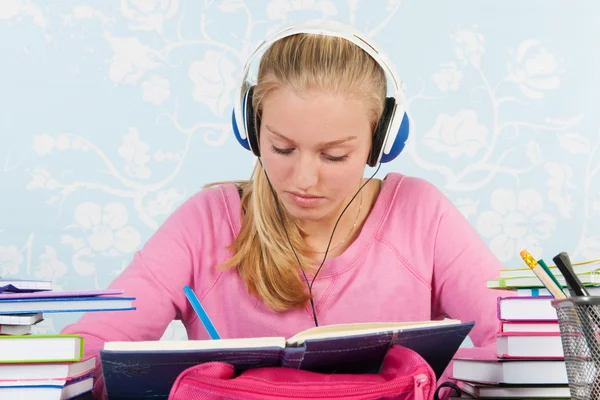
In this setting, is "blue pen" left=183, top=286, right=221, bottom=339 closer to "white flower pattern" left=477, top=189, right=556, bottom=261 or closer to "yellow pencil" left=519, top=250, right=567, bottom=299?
"yellow pencil" left=519, top=250, right=567, bottom=299

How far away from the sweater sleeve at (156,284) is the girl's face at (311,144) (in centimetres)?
32

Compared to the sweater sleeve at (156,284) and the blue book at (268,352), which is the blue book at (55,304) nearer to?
the blue book at (268,352)

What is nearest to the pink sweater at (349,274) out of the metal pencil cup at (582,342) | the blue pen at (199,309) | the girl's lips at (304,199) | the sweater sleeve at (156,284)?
the sweater sleeve at (156,284)

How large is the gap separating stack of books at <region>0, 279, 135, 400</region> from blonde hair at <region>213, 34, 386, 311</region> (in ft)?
1.75

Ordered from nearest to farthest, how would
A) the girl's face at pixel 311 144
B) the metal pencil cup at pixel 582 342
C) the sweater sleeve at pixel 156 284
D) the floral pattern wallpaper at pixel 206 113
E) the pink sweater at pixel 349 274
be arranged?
the metal pencil cup at pixel 582 342
the girl's face at pixel 311 144
the sweater sleeve at pixel 156 284
the pink sweater at pixel 349 274
the floral pattern wallpaper at pixel 206 113

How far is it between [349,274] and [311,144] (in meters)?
0.38

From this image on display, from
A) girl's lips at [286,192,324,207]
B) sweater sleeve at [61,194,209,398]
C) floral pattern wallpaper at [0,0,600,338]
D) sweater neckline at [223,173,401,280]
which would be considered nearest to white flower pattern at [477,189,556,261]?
floral pattern wallpaper at [0,0,600,338]

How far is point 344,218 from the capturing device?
5.30 feet

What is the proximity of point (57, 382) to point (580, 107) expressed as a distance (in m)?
2.22

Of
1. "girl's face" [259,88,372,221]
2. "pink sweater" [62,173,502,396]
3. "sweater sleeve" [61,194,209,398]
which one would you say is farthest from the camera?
"pink sweater" [62,173,502,396]

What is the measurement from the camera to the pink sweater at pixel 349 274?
152 centimetres

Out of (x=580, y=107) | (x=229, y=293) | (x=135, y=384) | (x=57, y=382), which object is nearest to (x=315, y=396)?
(x=135, y=384)

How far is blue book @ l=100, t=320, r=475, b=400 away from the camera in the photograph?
0.79 m

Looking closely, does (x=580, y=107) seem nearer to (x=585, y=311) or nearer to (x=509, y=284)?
(x=509, y=284)
